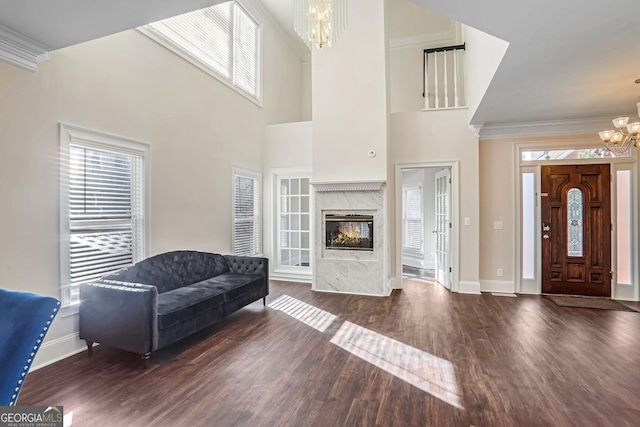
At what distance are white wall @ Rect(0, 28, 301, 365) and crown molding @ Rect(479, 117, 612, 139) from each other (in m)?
4.16

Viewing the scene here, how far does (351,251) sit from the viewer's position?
5.28 m

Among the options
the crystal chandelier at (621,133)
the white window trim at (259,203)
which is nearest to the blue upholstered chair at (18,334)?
the white window trim at (259,203)

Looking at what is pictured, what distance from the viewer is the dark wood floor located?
6.76 feet

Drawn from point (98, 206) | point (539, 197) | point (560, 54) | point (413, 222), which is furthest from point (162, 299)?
point (413, 222)

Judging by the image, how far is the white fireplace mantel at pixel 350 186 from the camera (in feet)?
16.5

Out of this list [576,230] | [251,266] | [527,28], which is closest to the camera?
[527,28]

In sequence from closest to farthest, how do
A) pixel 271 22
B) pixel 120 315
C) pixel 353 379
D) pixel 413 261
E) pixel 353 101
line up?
pixel 353 379, pixel 120 315, pixel 353 101, pixel 271 22, pixel 413 261

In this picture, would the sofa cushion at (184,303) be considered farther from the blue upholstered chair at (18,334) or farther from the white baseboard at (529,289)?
the white baseboard at (529,289)

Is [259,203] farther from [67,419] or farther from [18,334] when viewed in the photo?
[18,334]

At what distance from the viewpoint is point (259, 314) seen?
4102 millimetres

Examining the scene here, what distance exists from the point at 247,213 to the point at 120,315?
3.19 meters

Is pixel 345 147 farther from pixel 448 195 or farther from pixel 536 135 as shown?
pixel 536 135

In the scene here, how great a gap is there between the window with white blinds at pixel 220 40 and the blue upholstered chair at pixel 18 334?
337 cm

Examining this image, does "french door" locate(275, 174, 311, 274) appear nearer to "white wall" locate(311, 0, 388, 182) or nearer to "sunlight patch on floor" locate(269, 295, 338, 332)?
"white wall" locate(311, 0, 388, 182)
